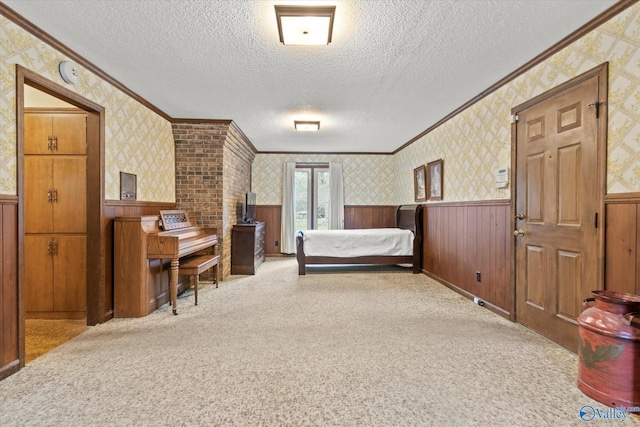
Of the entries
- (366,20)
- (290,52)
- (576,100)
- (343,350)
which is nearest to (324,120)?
(290,52)

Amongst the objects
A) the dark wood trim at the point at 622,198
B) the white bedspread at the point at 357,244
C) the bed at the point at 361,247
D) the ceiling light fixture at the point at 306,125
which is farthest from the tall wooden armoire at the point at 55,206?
the dark wood trim at the point at 622,198

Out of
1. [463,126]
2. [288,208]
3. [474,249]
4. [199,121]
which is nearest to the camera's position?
[474,249]

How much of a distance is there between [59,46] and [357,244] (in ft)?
14.4

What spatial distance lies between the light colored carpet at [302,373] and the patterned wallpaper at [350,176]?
418 centimetres

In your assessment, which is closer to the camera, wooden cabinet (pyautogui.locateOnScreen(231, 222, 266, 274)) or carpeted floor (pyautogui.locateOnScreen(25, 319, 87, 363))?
carpeted floor (pyautogui.locateOnScreen(25, 319, 87, 363))

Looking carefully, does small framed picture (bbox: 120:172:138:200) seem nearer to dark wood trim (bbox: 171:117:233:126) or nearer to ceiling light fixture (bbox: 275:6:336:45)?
dark wood trim (bbox: 171:117:233:126)

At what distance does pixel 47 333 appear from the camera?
8.94 ft

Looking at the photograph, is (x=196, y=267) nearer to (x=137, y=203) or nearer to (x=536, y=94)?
(x=137, y=203)

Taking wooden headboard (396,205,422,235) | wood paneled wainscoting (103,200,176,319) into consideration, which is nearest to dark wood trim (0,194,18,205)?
wood paneled wainscoting (103,200,176,319)

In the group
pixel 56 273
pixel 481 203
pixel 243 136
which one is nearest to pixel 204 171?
pixel 243 136

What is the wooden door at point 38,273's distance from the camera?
3037mm

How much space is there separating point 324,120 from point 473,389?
3819 mm

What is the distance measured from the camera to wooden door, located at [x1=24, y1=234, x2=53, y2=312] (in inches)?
120

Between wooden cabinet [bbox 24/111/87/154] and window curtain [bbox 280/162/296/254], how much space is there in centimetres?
432
